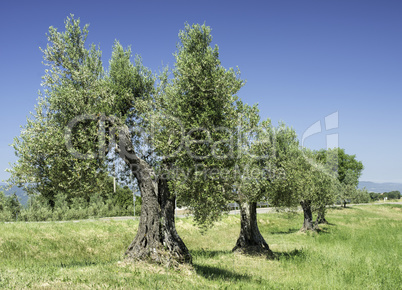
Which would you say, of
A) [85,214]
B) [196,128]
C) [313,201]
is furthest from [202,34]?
[85,214]

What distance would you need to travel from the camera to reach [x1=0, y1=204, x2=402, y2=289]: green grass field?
14258 mm

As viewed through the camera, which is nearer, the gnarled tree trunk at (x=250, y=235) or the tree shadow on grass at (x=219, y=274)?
the tree shadow on grass at (x=219, y=274)

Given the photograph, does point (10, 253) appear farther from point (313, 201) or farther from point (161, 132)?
point (313, 201)

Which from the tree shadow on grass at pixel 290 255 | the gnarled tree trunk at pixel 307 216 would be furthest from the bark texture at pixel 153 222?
the gnarled tree trunk at pixel 307 216

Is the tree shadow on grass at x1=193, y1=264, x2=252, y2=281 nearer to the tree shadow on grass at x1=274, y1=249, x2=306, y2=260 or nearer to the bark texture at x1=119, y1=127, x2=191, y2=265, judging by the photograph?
the bark texture at x1=119, y1=127, x2=191, y2=265

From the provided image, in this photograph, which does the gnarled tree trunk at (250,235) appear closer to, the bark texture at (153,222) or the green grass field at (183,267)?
the green grass field at (183,267)

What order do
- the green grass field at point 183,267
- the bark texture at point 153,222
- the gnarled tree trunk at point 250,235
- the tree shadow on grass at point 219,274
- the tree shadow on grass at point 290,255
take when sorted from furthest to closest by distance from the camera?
the gnarled tree trunk at point 250,235 < the tree shadow on grass at point 290,255 < the tree shadow on grass at point 219,274 < the bark texture at point 153,222 < the green grass field at point 183,267

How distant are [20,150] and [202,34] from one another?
47.5ft

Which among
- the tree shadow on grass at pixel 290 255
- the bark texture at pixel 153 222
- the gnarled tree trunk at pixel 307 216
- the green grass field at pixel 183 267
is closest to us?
the green grass field at pixel 183 267

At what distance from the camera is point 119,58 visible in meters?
22.5

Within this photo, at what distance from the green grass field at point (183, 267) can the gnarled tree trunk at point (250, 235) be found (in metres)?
1.40

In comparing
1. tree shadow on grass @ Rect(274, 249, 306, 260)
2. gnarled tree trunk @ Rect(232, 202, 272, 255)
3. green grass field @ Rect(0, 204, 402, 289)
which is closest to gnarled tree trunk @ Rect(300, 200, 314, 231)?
green grass field @ Rect(0, 204, 402, 289)

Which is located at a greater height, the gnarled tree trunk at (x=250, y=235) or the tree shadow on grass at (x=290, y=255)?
the gnarled tree trunk at (x=250, y=235)

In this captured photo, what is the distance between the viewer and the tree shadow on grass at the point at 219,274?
1833cm
